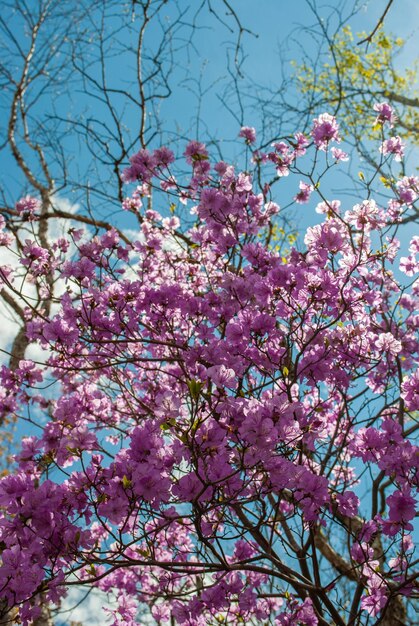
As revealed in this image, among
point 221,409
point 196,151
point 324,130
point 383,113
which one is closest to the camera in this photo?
point 221,409

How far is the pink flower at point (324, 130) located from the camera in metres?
3.67

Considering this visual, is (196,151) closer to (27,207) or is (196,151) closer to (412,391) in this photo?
(27,207)

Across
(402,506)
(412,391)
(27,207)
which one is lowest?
(402,506)

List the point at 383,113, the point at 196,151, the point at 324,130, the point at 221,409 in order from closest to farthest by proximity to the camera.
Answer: the point at 221,409 < the point at 324,130 < the point at 196,151 < the point at 383,113

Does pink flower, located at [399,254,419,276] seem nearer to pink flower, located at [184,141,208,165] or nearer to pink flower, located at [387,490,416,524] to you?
pink flower, located at [184,141,208,165]

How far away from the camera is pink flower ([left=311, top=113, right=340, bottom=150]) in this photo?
3670mm

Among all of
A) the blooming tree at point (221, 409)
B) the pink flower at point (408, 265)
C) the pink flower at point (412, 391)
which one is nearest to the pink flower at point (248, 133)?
the blooming tree at point (221, 409)

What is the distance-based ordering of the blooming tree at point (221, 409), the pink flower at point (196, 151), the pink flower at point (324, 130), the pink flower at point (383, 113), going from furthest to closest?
the pink flower at point (383, 113), the pink flower at point (196, 151), the pink flower at point (324, 130), the blooming tree at point (221, 409)

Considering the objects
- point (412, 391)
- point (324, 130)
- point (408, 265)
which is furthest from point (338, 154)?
point (412, 391)

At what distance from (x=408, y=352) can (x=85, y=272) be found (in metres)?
2.70

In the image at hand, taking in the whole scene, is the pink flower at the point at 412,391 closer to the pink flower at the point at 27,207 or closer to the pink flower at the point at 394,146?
the pink flower at the point at 394,146

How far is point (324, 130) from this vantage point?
12.1ft

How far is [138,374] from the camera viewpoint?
4.69 metres

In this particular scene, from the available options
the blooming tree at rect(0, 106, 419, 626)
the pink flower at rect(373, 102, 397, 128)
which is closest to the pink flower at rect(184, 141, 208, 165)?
the blooming tree at rect(0, 106, 419, 626)
